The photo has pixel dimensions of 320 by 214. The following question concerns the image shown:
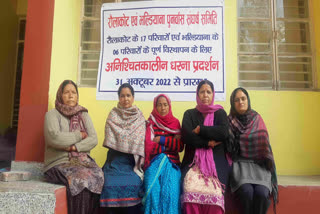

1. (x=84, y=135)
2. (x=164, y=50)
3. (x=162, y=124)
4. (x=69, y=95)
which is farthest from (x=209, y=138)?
(x=164, y=50)

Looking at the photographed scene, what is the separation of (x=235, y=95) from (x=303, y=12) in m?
2.15

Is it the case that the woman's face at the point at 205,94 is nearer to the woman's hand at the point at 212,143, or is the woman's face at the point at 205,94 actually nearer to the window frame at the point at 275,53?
the woman's hand at the point at 212,143

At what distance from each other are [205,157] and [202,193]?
0.38 metres

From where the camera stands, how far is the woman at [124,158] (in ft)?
8.45

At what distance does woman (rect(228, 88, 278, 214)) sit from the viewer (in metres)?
2.47

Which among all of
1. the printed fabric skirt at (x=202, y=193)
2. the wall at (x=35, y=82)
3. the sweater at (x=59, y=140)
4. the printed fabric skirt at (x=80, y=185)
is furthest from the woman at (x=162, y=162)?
the wall at (x=35, y=82)

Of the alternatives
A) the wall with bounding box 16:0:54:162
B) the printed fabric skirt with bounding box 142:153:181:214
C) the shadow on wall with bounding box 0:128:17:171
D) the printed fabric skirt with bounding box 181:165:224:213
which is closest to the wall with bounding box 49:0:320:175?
the wall with bounding box 16:0:54:162

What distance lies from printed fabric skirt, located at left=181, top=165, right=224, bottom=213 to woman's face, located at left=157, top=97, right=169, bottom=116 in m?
0.77

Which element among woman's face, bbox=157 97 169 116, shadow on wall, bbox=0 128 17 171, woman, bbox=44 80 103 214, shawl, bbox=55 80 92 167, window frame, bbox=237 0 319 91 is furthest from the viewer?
shadow on wall, bbox=0 128 17 171

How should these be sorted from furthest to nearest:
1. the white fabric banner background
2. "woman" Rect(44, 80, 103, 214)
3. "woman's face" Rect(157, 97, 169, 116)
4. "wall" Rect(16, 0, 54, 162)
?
the white fabric banner background < "wall" Rect(16, 0, 54, 162) < "woman's face" Rect(157, 97, 169, 116) < "woman" Rect(44, 80, 103, 214)

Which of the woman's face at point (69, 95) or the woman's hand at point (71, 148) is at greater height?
the woman's face at point (69, 95)

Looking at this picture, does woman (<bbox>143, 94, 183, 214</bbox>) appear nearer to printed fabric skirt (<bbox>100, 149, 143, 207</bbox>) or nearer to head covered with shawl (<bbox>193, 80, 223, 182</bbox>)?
printed fabric skirt (<bbox>100, 149, 143, 207</bbox>)

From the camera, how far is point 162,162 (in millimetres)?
2701

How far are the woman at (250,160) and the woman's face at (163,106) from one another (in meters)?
0.67
